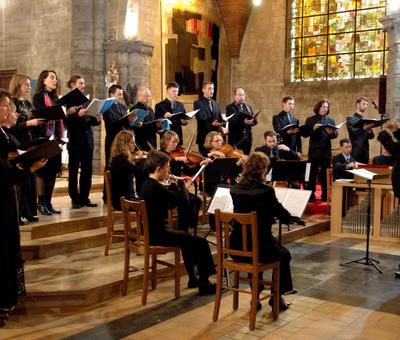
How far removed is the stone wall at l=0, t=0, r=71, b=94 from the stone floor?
276 inches

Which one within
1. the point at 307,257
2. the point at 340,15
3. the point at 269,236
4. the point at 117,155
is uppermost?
the point at 340,15

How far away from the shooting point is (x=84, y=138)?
22.4 feet

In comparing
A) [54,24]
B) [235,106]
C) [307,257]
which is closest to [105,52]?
[54,24]

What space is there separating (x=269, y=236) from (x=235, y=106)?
4387mm

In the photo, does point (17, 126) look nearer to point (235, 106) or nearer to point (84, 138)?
point (84, 138)

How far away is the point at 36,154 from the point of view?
3861 mm

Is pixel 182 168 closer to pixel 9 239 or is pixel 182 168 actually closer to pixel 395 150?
pixel 395 150

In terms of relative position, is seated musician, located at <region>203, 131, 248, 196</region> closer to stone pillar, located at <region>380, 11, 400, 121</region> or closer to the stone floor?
the stone floor

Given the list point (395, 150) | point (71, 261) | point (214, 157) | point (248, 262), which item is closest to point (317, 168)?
point (214, 157)

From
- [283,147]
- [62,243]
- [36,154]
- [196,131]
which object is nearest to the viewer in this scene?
[36,154]

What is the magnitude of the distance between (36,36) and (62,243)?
22.9ft

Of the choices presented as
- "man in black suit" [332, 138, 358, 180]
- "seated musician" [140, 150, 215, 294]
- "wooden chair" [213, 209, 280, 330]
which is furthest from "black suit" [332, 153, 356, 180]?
"wooden chair" [213, 209, 280, 330]

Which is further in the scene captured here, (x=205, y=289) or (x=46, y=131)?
(x=46, y=131)

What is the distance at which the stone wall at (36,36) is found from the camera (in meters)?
11.0
